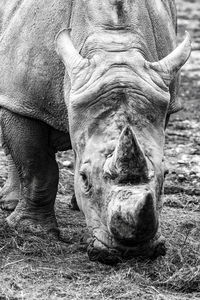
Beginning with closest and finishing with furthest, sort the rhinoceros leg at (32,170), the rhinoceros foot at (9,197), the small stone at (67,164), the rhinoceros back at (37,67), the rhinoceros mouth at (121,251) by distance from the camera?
the rhinoceros mouth at (121,251) < the rhinoceros back at (37,67) < the rhinoceros leg at (32,170) < the rhinoceros foot at (9,197) < the small stone at (67,164)

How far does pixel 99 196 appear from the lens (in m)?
5.64

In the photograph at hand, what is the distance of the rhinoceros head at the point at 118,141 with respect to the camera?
5.33 m

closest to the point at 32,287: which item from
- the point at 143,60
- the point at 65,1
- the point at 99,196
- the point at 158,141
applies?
the point at 99,196

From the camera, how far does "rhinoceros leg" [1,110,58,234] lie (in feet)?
22.2

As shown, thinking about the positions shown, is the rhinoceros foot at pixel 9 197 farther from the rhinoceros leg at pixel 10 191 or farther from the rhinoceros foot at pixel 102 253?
the rhinoceros foot at pixel 102 253

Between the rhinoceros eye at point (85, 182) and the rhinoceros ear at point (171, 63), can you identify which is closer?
the rhinoceros eye at point (85, 182)

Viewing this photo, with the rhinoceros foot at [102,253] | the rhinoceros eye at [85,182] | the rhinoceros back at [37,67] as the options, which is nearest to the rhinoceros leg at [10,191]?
the rhinoceros back at [37,67]

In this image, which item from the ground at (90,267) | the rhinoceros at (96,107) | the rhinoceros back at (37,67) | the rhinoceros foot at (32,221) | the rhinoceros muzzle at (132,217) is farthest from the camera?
the rhinoceros foot at (32,221)

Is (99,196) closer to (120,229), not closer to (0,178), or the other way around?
(120,229)

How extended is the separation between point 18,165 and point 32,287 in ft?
4.62

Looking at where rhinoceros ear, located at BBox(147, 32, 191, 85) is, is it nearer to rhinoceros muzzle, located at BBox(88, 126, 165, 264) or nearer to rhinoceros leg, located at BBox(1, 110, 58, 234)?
rhinoceros muzzle, located at BBox(88, 126, 165, 264)

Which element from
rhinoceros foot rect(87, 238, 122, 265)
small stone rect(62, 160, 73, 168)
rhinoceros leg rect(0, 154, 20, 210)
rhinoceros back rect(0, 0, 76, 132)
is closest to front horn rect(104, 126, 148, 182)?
rhinoceros foot rect(87, 238, 122, 265)

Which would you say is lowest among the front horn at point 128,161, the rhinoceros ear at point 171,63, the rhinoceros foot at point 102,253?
the rhinoceros foot at point 102,253

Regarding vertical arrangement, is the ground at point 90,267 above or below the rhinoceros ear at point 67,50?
below
